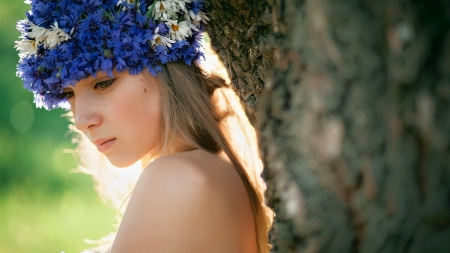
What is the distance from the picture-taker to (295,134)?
1274mm

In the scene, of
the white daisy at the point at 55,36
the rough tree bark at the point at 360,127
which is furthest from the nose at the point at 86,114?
the rough tree bark at the point at 360,127

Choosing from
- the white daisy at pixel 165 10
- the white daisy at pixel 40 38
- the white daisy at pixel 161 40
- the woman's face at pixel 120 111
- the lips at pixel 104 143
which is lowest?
the lips at pixel 104 143

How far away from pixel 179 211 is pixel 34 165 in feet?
24.0

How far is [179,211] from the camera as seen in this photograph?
2.11m

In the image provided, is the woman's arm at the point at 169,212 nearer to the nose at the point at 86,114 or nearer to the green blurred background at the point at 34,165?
the nose at the point at 86,114

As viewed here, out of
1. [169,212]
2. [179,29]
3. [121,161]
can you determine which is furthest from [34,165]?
[169,212]

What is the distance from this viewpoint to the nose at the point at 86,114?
99.0 inches

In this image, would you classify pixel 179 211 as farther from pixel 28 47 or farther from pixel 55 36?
pixel 28 47

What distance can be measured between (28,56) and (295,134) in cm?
182

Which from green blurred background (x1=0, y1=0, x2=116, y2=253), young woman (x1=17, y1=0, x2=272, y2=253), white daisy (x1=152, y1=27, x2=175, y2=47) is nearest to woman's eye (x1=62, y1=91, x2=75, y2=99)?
young woman (x1=17, y1=0, x2=272, y2=253)

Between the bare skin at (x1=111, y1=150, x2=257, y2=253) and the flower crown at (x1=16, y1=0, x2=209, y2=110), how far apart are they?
534 mm

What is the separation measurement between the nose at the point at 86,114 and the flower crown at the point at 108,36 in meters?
0.10

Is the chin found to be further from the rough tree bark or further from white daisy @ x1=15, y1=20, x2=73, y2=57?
the rough tree bark

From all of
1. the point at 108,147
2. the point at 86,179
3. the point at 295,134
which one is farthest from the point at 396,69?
the point at 86,179
